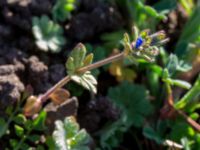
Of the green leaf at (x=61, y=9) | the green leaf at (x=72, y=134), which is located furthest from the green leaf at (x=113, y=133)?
the green leaf at (x=61, y=9)

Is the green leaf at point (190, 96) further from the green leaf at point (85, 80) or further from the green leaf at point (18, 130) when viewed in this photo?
the green leaf at point (18, 130)

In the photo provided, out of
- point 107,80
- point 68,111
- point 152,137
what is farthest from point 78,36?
point 152,137

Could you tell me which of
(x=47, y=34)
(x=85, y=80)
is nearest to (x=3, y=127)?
(x=85, y=80)

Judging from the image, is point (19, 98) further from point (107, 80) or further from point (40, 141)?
point (107, 80)

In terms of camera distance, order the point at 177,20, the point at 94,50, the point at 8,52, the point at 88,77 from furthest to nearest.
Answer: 1. the point at 177,20
2. the point at 94,50
3. the point at 8,52
4. the point at 88,77

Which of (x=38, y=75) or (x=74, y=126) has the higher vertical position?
(x=38, y=75)

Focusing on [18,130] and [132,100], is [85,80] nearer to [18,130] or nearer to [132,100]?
[18,130]

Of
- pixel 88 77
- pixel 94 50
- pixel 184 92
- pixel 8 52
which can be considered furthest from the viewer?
pixel 184 92

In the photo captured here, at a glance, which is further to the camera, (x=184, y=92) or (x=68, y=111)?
(x=184, y=92)
